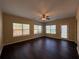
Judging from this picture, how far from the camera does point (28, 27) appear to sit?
7.63 meters

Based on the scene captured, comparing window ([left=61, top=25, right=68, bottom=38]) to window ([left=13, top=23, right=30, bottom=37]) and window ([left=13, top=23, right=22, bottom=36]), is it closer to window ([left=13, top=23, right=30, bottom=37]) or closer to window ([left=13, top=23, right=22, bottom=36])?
window ([left=13, top=23, right=30, bottom=37])

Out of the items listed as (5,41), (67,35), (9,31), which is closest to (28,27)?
(9,31)

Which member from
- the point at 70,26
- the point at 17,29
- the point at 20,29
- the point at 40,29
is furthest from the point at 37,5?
the point at 40,29

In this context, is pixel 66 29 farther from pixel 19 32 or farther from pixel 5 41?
pixel 5 41

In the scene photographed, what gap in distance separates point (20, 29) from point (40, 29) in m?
3.97

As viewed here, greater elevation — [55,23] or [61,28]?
[55,23]

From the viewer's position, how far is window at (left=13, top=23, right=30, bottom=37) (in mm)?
6072

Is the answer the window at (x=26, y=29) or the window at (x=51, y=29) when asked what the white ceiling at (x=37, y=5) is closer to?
the window at (x=26, y=29)

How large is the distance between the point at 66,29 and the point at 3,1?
250 inches

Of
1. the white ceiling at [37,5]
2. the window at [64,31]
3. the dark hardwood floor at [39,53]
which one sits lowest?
the dark hardwood floor at [39,53]

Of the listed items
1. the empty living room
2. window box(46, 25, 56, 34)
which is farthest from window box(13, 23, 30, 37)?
window box(46, 25, 56, 34)

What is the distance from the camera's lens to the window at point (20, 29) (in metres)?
6.07

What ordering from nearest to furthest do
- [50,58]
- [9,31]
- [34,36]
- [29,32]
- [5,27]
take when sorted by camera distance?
[50,58] → [5,27] → [9,31] → [29,32] → [34,36]

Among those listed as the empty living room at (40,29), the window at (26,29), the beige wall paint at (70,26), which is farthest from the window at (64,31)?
the window at (26,29)
